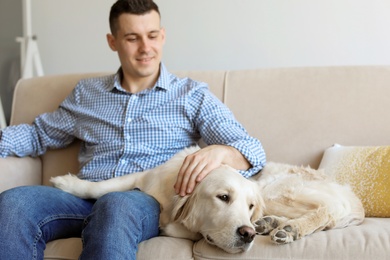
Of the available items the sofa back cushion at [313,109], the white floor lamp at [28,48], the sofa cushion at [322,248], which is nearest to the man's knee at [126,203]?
the sofa cushion at [322,248]

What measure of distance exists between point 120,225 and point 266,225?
0.53 meters

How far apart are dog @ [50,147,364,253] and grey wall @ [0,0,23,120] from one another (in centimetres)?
186

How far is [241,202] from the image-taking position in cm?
170

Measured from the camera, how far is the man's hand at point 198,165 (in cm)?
180

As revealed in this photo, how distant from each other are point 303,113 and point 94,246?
49.4 inches

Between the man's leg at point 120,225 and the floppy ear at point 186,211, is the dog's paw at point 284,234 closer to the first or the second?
the floppy ear at point 186,211

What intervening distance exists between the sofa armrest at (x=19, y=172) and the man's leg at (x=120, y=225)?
654 millimetres

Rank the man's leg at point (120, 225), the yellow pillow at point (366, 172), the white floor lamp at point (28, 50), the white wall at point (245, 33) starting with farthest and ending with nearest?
the white floor lamp at point (28, 50) → the white wall at point (245, 33) → the yellow pillow at point (366, 172) → the man's leg at point (120, 225)

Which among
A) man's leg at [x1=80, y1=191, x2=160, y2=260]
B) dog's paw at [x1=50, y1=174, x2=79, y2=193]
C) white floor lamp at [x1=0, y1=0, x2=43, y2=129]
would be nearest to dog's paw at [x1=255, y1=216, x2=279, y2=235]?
man's leg at [x1=80, y1=191, x2=160, y2=260]

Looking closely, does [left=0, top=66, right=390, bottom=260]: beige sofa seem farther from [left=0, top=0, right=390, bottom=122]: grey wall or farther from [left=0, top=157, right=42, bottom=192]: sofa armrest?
[left=0, top=0, right=390, bottom=122]: grey wall

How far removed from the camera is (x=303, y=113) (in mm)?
2373

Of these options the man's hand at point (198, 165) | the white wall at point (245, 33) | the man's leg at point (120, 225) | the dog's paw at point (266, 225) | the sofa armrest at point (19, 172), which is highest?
the white wall at point (245, 33)

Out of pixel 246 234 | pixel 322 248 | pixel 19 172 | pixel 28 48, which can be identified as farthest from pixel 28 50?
pixel 322 248

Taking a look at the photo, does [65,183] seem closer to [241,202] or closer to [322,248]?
[241,202]
